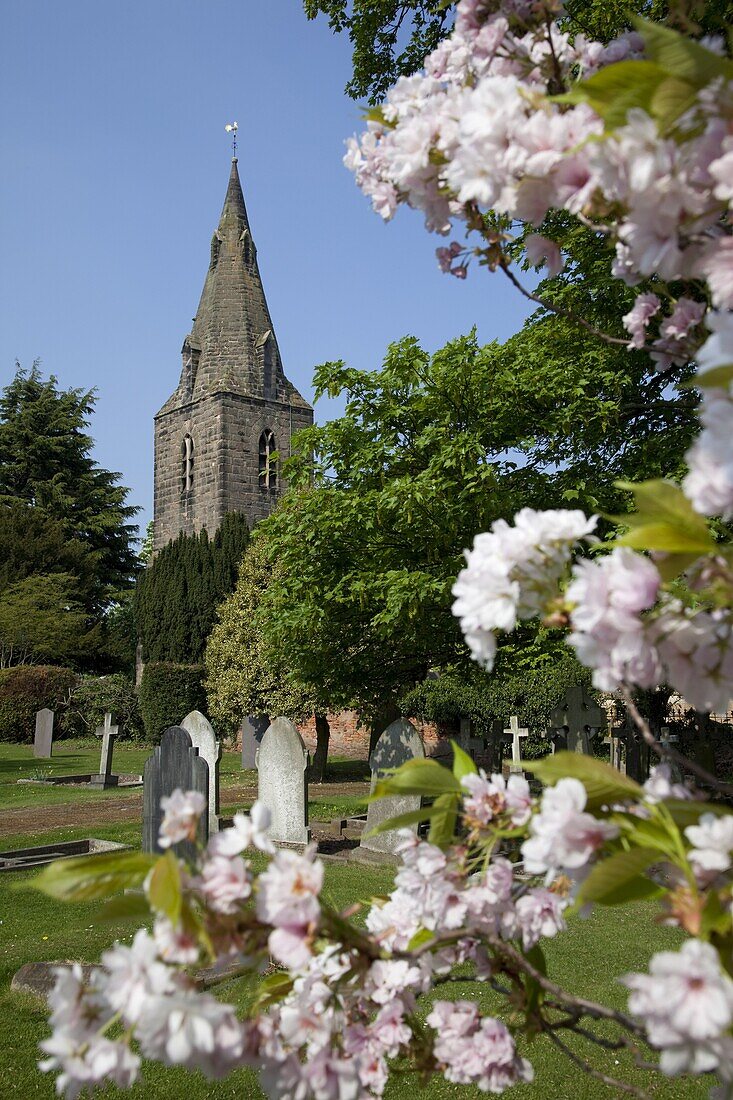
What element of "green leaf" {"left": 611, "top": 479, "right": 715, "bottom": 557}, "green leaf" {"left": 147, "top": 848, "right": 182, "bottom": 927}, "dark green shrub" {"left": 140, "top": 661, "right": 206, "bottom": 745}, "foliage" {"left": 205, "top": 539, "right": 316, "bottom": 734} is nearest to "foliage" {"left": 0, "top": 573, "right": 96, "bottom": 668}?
"dark green shrub" {"left": 140, "top": 661, "right": 206, "bottom": 745}

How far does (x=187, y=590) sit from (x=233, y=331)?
11.3m

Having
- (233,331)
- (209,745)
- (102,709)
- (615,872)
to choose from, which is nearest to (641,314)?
(615,872)

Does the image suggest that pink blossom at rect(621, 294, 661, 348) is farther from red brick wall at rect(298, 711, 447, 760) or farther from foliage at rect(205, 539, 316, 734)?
red brick wall at rect(298, 711, 447, 760)

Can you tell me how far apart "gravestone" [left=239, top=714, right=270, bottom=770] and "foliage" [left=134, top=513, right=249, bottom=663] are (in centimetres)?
617

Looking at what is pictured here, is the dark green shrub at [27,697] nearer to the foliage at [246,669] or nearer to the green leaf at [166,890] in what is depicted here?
the foliage at [246,669]

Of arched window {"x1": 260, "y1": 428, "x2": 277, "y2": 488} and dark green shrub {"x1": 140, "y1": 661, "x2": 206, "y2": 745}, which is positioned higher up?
arched window {"x1": 260, "y1": 428, "x2": 277, "y2": 488}

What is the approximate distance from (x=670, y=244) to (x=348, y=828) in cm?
1074

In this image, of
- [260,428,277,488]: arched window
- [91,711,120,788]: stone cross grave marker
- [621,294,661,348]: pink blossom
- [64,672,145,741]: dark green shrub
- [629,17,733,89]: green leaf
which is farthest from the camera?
[260,428,277,488]: arched window

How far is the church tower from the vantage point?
3197 centimetres

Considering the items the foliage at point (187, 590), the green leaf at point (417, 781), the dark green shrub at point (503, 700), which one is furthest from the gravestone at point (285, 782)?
the foliage at point (187, 590)

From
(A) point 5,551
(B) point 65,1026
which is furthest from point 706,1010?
(A) point 5,551

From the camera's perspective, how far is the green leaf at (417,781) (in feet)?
4.38

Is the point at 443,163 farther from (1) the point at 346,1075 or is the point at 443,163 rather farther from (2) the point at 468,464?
(2) the point at 468,464

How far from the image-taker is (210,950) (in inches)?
42.0
